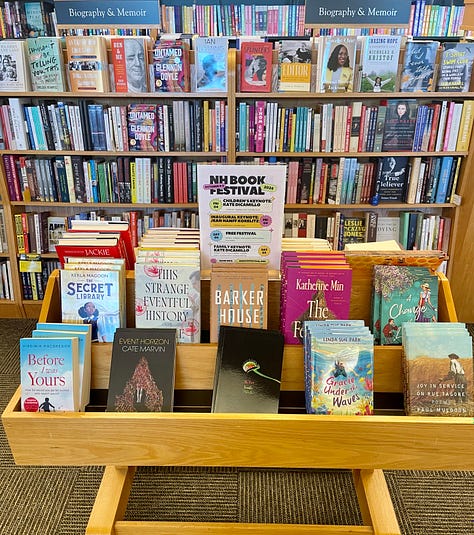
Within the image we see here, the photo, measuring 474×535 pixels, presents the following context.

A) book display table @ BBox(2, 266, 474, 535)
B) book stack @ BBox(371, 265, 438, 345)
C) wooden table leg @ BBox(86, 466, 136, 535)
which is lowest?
wooden table leg @ BBox(86, 466, 136, 535)

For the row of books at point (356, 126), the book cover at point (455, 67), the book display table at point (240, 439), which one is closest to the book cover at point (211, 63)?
the row of books at point (356, 126)

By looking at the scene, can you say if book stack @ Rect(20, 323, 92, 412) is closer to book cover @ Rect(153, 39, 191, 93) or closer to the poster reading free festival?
the poster reading free festival

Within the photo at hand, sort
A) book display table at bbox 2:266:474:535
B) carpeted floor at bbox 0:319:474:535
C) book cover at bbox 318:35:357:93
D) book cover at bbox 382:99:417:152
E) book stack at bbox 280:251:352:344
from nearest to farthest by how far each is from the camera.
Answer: book display table at bbox 2:266:474:535, book stack at bbox 280:251:352:344, carpeted floor at bbox 0:319:474:535, book cover at bbox 318:35:357:93, book cover at bbox 382:99:417:152

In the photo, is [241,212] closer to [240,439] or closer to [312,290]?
[312,290]

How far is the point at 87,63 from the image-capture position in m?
2.72

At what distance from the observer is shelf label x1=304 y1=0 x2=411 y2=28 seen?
2533 mm

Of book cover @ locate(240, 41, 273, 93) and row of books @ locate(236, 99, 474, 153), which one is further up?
book cover @ locate(240, 41, 273, 93)

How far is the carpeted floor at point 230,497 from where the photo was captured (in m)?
1.85

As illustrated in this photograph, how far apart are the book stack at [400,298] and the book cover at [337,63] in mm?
1728

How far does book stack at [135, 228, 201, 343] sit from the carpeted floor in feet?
3.01

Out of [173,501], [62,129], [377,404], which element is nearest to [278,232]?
[377,404]

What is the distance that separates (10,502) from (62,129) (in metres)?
2.03

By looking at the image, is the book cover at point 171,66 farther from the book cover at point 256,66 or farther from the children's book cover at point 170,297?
the children's book cover at point 170,297

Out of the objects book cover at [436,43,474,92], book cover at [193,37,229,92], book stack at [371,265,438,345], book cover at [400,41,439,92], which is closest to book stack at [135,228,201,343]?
book stack at [371,265,438,345]
